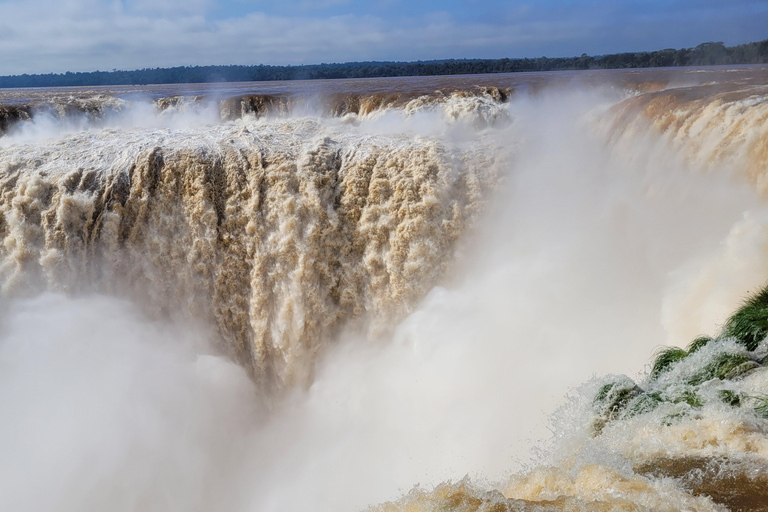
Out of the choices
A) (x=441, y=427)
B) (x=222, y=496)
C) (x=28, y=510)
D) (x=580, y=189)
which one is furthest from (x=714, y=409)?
(x=28, y=510)

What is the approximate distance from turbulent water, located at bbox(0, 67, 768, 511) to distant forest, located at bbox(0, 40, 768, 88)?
13189 millimetres

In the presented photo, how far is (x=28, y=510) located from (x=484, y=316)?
262 inches

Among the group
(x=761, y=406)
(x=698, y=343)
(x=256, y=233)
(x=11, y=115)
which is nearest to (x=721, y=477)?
(x=761, y=406)

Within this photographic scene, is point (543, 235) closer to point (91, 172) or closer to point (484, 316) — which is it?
point (484, 316)

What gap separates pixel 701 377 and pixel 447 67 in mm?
30648

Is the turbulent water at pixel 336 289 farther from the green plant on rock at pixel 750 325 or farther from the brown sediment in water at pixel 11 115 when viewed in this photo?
the brown sediment in water at pixel 11 115

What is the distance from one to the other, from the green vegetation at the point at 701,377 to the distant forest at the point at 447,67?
15827mm

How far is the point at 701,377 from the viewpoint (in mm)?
5727

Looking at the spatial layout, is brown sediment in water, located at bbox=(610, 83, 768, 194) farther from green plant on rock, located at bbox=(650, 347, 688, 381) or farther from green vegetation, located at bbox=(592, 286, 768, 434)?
green plant on rock, located at bbox=(650, 347, 688, 381)

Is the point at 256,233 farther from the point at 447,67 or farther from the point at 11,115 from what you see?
the point at 447,67

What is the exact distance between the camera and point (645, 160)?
9070 millimetres

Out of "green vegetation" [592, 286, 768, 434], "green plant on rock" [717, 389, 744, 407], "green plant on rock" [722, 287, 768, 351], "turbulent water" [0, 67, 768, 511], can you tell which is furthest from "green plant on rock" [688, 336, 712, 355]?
"green plant on rock" [717, 389, 744, 407]

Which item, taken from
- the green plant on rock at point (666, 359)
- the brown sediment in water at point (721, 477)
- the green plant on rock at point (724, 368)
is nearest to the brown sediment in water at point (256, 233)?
the green plant on rock at point (666, 359)

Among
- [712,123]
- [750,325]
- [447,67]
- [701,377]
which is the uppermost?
[447,67]
